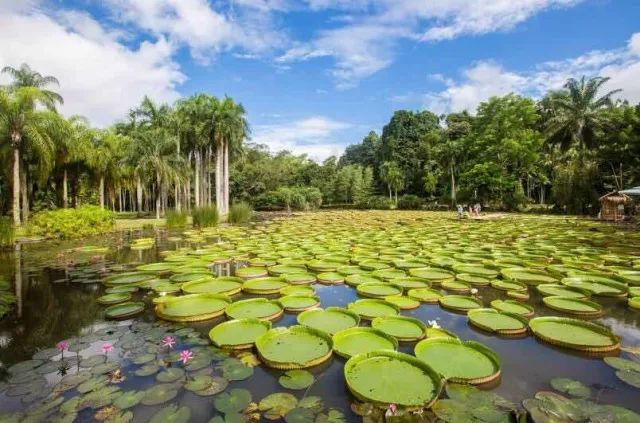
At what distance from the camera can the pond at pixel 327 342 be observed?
2760 mm

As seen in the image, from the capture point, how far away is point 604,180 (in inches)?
919

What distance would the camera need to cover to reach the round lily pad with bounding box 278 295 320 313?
5128 mm

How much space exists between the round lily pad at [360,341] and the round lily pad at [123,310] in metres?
3.07

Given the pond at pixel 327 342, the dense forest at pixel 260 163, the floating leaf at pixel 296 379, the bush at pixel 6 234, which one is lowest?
the floating leaf at pixel 296 379

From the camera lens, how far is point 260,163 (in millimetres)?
48188

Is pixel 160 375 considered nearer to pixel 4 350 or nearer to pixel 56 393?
pixel 56 393

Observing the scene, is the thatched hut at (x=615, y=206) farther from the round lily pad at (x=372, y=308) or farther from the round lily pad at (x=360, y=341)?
the round lily pad at (x=360, y=341)

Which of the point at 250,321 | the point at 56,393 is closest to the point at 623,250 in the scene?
the point at 250,321

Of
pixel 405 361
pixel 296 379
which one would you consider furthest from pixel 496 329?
pixel 296 379

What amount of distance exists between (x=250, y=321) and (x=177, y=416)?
190 centimetres

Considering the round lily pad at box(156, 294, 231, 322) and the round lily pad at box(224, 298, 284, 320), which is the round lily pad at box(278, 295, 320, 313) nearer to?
the round lily pad at box(224, 298, 284, 320)

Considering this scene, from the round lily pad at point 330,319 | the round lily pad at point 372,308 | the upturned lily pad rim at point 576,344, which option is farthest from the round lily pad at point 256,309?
the upturned lily pad rim at point 576,344

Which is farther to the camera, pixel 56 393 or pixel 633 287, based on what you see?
pixel 633 287

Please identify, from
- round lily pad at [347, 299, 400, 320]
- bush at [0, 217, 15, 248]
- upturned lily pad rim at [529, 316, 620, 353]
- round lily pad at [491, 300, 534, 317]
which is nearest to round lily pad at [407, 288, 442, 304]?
round lily pad at [347, 299, 400, 320]
